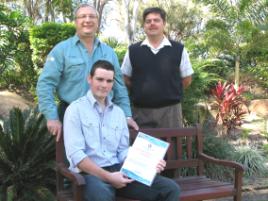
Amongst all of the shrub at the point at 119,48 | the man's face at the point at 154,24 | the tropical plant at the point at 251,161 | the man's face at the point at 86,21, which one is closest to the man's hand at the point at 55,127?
the man's face at the point at 86,21

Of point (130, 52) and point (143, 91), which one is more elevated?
point (130, 52)

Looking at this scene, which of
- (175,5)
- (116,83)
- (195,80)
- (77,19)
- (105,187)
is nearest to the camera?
(105,187)

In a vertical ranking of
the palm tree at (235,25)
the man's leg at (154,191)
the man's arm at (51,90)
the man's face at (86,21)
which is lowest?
the man's leg at (154,191)

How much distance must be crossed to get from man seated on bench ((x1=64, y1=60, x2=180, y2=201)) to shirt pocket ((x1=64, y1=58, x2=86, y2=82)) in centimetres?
31

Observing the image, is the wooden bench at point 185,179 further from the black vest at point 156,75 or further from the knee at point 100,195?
the black vest at point 156,75

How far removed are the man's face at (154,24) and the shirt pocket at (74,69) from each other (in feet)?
2.94

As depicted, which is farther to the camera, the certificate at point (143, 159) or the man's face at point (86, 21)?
the man's face at point (86, 21)

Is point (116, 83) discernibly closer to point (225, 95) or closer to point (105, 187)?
point (105, 187)

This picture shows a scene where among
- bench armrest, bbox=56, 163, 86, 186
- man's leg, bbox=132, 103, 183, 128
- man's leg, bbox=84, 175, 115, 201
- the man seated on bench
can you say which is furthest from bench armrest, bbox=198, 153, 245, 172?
bench armrest, bbox=56, 163, 86, 186

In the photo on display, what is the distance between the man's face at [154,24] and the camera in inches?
194

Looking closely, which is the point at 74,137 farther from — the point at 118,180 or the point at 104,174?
the point at 118,180

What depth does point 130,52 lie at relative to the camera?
515 centimetres

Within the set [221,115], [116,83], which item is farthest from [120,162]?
[221,115]

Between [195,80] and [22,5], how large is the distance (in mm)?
23003
